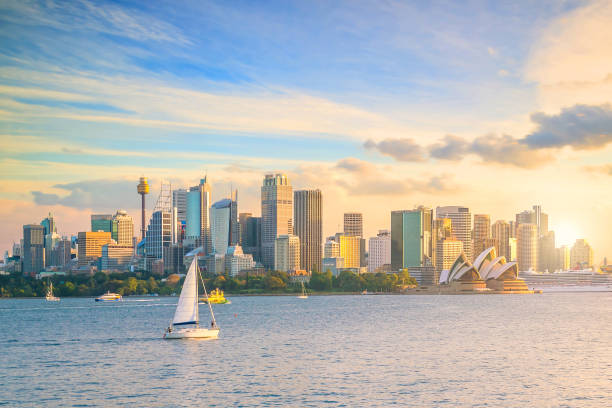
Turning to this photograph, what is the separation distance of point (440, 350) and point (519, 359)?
7.90 metres

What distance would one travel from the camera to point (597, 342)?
2913 inches

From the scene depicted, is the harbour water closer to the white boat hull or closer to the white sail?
the white boat hull

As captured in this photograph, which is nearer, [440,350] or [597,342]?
[440,350]

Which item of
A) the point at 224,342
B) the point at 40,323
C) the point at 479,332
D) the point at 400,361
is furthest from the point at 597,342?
the point at 40,323

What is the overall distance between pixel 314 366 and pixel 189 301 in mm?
18953

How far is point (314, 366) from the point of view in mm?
56531

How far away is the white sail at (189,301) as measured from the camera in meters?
71.1

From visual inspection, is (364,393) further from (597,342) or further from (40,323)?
(40,323)

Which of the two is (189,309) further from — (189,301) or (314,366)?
(314,366)

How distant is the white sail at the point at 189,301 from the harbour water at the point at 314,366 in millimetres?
2509

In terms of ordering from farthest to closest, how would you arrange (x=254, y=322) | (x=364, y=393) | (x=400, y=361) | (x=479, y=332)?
(x=254, y=322) < (x=479, y=332) < (x=400, y=361) < (x=364, y=393)

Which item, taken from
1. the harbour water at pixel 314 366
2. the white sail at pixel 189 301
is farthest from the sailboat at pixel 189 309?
the harbour water at pixel 314 366

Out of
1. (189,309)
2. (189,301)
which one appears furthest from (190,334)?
(189,301)

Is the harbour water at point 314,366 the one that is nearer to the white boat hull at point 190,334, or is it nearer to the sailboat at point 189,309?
the white boat hull at point 190,334
